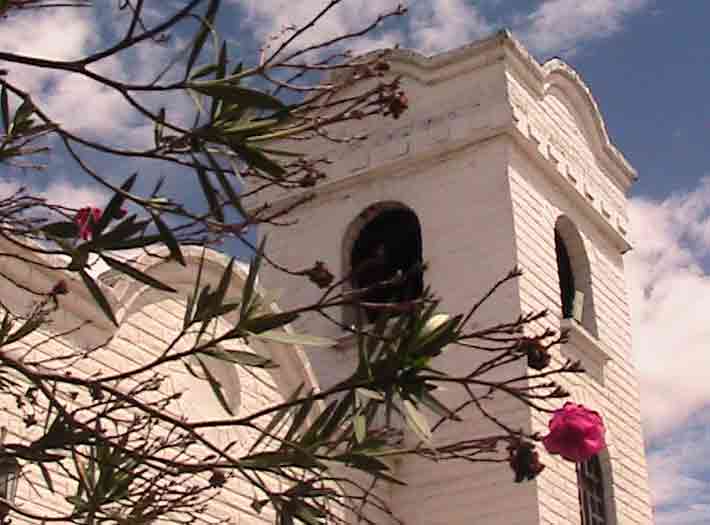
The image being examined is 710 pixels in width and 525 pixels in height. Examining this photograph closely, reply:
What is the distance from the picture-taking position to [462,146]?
1614 cm

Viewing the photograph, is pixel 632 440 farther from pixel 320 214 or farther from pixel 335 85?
pixel 335 85

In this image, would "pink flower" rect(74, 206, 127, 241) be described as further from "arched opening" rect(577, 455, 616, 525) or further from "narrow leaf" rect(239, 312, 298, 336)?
"arched opening" rect(577, 455, 616, 525)

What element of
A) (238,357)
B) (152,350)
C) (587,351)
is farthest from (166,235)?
(587,351)

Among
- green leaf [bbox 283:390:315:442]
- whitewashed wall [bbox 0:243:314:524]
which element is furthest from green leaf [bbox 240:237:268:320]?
whitewashed wall [bbox 0:243:314:524]

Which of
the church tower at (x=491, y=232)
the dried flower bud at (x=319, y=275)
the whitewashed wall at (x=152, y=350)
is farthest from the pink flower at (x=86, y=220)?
the church tower at (x=491, y=232)

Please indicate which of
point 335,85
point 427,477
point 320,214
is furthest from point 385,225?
point 335,85

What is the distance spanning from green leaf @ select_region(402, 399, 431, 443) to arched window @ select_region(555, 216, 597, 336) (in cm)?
1300

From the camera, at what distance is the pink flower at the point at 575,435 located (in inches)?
175

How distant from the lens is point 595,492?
15977 millimetres

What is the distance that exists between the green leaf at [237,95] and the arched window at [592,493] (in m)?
11.6

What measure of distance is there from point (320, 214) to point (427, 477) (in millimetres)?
3981

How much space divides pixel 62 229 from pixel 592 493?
467 inches

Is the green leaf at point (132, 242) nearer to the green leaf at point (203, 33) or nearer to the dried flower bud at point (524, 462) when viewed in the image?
the green leaf at point (203, 33)

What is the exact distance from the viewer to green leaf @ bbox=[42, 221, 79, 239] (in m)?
4.97
